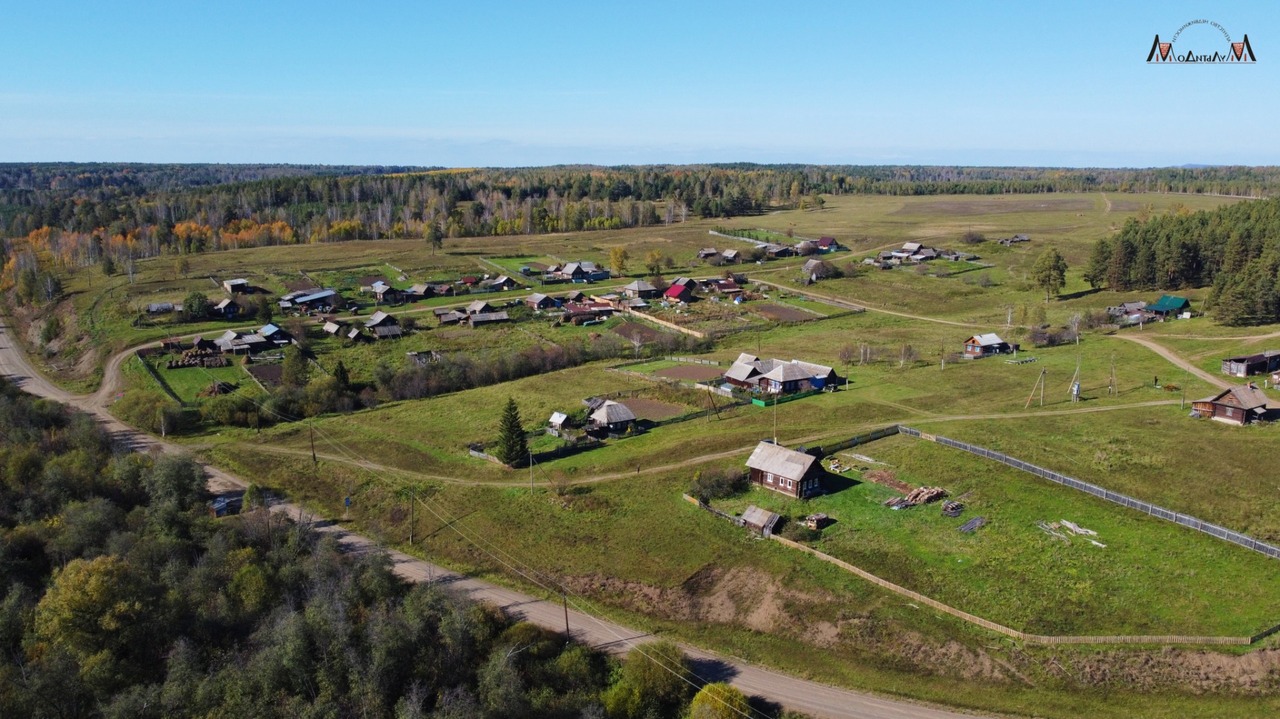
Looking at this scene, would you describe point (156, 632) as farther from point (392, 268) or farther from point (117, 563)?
point (392, 268)

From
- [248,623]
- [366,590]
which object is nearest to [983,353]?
[366,590]

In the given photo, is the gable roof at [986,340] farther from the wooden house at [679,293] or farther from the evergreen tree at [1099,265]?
the wooden house at [679,293]

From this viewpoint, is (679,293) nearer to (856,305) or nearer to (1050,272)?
(856,305)

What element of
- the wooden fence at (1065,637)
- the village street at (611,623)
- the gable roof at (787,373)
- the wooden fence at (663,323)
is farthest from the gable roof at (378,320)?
the wooden fence at (1065,637)

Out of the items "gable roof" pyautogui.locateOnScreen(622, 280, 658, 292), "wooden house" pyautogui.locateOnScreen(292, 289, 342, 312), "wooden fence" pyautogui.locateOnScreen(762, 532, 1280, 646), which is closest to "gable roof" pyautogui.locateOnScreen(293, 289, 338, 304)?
"wooden house" pyautogui.locateOnScreen(292, 289, 342, 312)

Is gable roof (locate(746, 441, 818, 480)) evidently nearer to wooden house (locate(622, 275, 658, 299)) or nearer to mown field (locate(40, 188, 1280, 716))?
mown field (locate(40, 188, 1280, 716))

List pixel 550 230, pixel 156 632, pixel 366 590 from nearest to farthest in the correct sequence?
pixel 156 632, pixel 366 590, pixel 550 230
